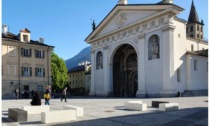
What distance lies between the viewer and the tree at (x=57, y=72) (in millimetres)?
56312

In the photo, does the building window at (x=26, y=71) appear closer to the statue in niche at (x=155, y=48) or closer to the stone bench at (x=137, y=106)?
the statue in niche at (x=155, y=48)

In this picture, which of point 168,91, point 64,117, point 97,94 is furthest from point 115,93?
point 64,117

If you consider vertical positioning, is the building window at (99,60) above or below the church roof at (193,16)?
below

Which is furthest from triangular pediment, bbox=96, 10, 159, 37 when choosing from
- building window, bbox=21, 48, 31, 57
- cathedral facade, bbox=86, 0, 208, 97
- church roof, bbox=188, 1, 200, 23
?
church roof, bbox=188, 1, 200, 23

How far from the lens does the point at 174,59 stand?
33.5 metres

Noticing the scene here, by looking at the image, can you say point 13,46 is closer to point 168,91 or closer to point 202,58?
point 168,91

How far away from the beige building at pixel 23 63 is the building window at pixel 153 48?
17.9 metres

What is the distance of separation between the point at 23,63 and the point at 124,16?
1719cm

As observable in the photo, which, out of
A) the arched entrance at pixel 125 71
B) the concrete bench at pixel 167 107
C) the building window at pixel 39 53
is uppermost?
the building window at pixel 39 53

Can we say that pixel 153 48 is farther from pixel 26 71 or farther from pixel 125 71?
pixel 26 71

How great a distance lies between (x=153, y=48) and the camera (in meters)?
36.1

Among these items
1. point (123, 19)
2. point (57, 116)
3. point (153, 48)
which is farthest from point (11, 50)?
point (57, 116)

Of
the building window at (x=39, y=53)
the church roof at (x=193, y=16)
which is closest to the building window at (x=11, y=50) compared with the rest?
the building window at (x=39, y=53)

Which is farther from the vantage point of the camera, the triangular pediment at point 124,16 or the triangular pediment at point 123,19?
the triangular pediment at point 123,19
